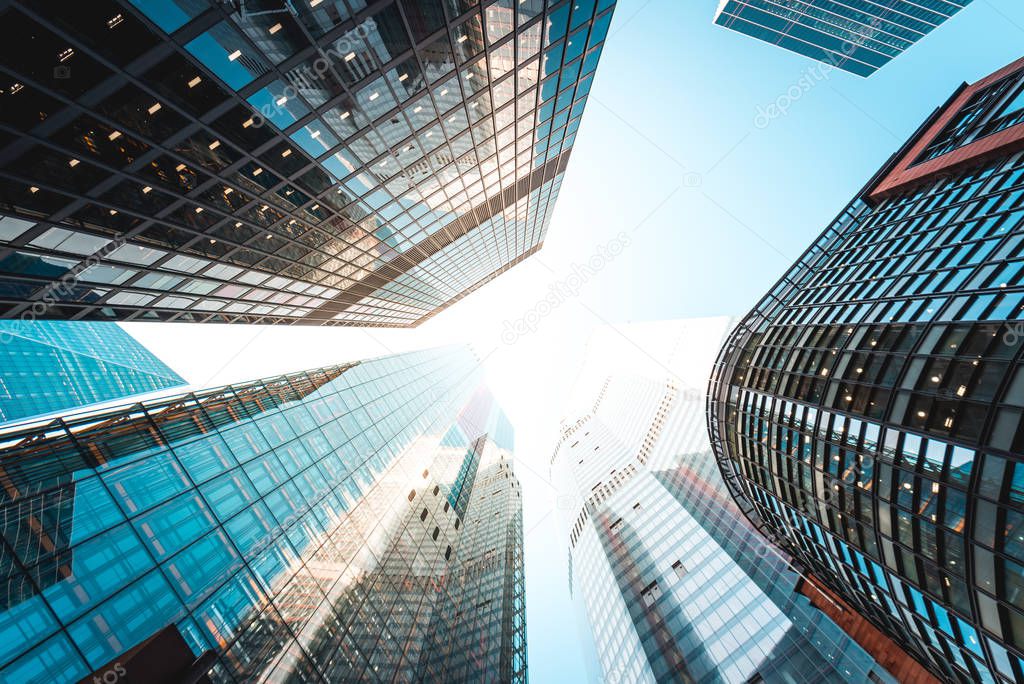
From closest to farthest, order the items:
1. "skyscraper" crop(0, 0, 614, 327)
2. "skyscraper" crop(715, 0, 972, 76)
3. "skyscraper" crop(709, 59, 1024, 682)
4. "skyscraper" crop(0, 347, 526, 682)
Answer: "skyscraper" crop(0, 347, 526, 682)
"skyscraper" crop(0, 0, 614, 327)
"skyscraper" crop(709, 59, 1024, 682)
"skyscraper" crop(715, 0, 972, 76)

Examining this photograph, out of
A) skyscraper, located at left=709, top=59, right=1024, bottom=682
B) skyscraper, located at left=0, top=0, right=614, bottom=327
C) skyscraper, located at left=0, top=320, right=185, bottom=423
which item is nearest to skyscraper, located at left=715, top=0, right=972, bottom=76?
skyscraper, located at left=709, top=59, right=1024, bottom=682

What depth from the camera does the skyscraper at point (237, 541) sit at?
30.8 ft

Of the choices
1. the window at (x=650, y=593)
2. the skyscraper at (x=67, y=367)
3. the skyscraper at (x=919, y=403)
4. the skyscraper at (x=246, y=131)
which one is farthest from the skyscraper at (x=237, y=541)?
the skyscraper at (x=67, y=367)

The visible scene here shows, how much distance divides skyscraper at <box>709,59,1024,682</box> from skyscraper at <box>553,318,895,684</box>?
16.1m

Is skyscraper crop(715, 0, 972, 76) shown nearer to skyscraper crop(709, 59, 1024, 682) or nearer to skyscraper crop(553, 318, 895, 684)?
skyscraper crop(553, 318, 895, 684)

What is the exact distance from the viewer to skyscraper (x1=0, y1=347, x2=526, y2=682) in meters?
9.38

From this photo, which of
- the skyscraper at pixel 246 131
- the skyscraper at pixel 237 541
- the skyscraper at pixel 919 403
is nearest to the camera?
the skyscraper at pixel 237 541

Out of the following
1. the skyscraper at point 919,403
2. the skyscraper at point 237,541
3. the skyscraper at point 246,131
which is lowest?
the skyscraper at point 919,403

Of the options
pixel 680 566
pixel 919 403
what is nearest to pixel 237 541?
pixel 919 403

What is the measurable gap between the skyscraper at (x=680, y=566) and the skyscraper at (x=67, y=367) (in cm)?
7383

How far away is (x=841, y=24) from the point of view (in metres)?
76.4

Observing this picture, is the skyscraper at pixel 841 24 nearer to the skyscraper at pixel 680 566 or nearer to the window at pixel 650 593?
the skyscraper at pixel 680 566

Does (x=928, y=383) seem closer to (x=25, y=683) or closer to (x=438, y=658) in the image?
(x=25, y=683)

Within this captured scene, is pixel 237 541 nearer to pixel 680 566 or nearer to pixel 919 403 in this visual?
pixel 919 403
